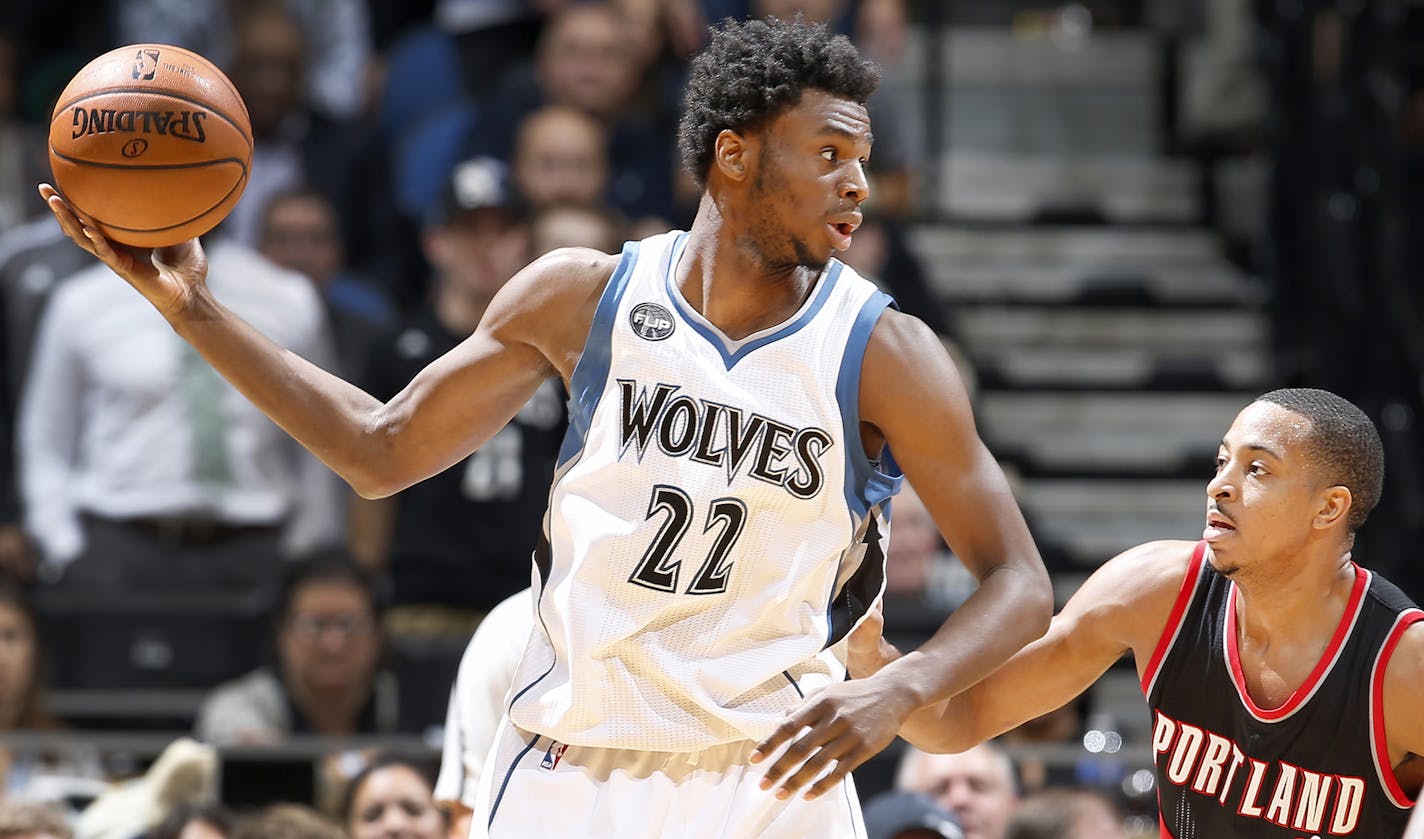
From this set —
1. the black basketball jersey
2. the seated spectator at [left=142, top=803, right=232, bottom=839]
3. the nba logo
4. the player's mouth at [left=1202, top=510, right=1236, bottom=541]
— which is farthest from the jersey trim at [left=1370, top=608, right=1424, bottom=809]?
the seated spectator at [left=142, top=803, right=232, bottom=839]

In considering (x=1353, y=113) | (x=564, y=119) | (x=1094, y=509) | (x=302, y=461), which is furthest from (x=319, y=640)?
(x=1353, y=113)

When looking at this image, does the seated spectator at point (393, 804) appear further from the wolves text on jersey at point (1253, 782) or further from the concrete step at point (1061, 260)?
the concrete step at point (1061, 260)

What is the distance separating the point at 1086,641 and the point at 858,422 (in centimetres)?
86

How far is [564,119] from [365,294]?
3.67ft

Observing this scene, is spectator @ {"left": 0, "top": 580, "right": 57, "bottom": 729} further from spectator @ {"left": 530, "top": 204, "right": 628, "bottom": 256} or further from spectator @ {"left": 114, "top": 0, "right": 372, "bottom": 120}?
spectator @ {"left": 114, "top": 0, "right": 372, "bottom": 120}

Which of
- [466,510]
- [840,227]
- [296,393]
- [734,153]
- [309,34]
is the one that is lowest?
[466,510]

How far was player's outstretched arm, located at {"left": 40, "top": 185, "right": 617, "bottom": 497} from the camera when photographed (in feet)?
11.6

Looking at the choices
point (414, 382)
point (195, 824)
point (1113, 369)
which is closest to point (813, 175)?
point (414, 382)

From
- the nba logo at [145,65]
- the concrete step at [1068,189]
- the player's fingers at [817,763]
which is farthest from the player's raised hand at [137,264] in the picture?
the concrete step at [1068,189]

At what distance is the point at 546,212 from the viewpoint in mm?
7504

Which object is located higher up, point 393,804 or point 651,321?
point 651,321

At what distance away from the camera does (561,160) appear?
305 inches

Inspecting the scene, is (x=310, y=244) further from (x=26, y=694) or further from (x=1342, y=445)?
(x=1342, y=445)

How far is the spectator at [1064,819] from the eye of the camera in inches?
207
